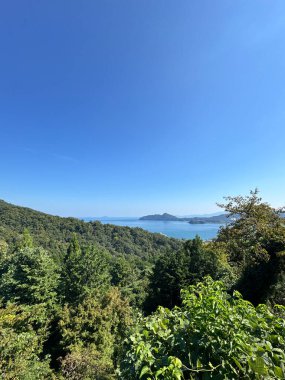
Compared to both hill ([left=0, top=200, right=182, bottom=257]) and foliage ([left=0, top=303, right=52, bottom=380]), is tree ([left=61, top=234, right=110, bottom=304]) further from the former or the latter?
hill ([left=0, top=200, right=182, bottom=257])

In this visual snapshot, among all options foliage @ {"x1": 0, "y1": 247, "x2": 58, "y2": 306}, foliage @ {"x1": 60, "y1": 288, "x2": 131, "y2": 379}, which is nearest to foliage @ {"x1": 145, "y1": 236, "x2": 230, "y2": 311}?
foliage @ {"x1": 60, "y1": 288, "x2": 131, "y2": 379}

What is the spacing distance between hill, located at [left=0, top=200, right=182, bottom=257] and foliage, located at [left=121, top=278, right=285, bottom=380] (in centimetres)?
8511

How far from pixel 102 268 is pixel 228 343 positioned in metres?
23.5

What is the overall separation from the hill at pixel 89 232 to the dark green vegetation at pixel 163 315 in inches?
2604

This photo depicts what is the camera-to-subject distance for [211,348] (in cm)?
169

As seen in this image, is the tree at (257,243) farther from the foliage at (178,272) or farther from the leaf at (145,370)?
the leaf at (145,370)

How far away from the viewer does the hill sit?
90.2m

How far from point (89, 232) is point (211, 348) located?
109441 mm

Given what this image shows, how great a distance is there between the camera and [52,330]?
14.6 m

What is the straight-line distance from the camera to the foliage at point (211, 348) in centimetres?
151

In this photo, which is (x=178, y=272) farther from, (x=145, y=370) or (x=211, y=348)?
(x=145, y=370)

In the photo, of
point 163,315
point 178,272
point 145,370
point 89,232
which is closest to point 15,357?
point 163,315

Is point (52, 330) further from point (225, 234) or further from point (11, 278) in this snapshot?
point (225, 234)

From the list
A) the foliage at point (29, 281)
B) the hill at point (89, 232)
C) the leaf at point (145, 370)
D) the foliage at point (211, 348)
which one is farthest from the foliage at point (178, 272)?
the hill at point (89, 232)
